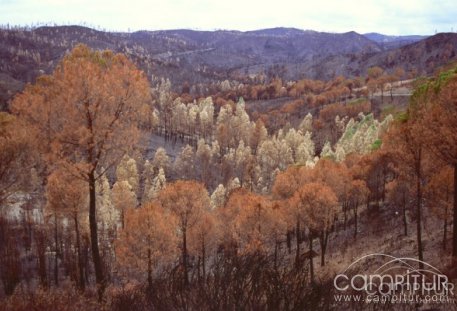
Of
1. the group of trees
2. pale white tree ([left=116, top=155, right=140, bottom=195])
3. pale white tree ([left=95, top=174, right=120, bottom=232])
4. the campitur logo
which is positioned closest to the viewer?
the group of trees

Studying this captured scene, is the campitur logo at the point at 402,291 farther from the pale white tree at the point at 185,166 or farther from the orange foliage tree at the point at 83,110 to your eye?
the pale white tree at the point at 185,166

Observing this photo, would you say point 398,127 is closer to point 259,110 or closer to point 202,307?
point 202,307

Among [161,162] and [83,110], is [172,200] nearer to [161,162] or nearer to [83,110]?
[83,110]

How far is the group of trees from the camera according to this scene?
12297 millimetres

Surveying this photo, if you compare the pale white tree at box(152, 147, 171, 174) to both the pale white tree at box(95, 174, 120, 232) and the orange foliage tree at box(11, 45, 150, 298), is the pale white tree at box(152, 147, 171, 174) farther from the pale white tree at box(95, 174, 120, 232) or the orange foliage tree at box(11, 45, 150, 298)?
the orange foliage tree at box(11, 45, 150, 298)

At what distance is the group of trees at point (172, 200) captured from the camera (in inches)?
484

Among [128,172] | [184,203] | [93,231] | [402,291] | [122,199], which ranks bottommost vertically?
[128,172]

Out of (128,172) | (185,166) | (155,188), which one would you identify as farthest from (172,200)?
(185,166)

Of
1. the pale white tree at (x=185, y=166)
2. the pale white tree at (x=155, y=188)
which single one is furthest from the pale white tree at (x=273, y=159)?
the pale white tree at (x=155, y=188)

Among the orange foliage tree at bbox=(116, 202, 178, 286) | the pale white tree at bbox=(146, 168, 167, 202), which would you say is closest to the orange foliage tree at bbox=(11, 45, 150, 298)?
the orange foliage tree at bbox=(116, 202, 178, 286)

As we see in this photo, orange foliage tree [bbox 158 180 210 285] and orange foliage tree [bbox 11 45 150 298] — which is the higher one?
orange foliage tree [bbox 11 45 150 298]

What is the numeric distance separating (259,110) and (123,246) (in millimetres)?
154528

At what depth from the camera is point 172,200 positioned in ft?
132

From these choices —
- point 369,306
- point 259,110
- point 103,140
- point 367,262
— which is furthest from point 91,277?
point 259,110
